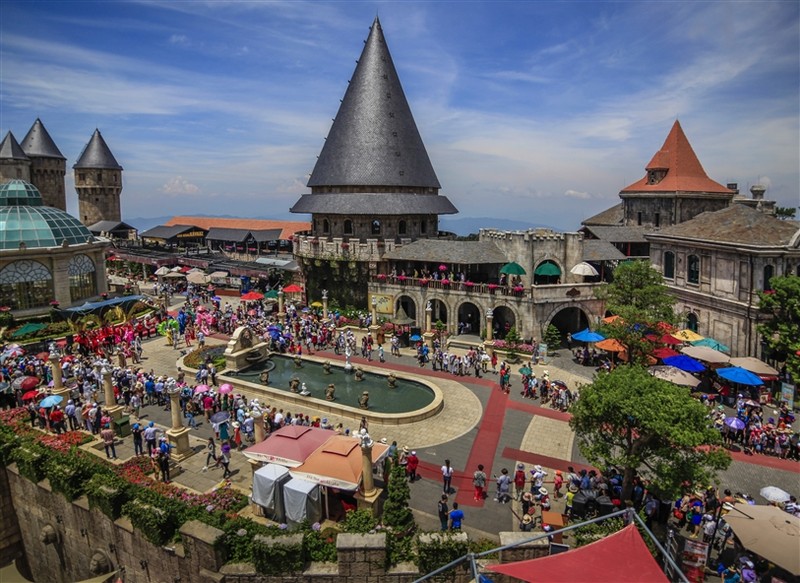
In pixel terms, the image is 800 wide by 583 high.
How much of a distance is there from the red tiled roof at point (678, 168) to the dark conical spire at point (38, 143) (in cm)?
8487

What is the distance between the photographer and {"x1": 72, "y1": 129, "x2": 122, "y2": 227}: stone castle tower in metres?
89.0

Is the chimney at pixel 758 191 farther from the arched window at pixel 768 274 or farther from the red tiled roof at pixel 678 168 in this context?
the arched window at pixel 768 274

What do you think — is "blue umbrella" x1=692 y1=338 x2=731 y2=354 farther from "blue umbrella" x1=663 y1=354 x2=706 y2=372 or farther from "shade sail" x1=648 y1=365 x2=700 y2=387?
"shade sail" x1=648 y1=365 x2=700 y2=387

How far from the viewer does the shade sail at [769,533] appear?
12.0 meters

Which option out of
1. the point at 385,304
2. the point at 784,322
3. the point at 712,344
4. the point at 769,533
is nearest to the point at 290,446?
the point at 769,533

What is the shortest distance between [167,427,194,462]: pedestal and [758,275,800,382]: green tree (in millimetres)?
26876

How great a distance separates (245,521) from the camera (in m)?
14.0

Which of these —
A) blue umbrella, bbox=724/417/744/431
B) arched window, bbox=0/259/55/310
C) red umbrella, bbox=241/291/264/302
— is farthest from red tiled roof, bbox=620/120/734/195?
arched window, bbox=0/259/55/310

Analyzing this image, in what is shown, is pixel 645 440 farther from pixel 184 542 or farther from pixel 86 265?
pixel 86 265

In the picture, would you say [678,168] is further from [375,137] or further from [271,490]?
[271,490]

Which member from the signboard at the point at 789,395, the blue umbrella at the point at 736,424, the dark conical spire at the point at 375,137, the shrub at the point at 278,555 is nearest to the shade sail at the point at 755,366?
the signboard at the point at 789,395

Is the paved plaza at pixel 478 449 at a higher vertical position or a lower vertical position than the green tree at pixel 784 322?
lower

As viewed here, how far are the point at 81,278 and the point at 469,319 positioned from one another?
3289 cm

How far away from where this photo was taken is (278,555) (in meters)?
12.6
